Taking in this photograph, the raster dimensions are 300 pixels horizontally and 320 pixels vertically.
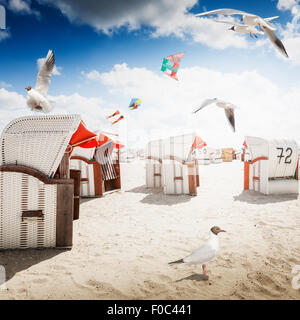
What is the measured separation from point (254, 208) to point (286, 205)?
Result: 117 cm

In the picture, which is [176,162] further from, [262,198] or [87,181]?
[87,181]

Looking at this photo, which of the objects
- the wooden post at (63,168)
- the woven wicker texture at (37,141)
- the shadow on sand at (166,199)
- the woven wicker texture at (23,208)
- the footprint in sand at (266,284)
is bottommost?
the footprint in sand at (266,284)

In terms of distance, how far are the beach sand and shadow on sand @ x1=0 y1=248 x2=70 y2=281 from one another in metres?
0.01

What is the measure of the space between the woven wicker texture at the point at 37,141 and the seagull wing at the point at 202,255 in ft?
8.61

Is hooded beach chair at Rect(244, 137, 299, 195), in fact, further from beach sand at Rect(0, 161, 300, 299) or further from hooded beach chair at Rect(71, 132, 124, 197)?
hooded beach chair at Rect(71, 132, 124, 197)

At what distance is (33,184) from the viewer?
338 centimetres

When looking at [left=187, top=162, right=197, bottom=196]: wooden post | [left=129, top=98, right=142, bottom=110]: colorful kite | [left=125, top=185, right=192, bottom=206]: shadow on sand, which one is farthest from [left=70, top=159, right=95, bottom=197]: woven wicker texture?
[left=129, top=98, right=142, bottom=110]: colorful kite

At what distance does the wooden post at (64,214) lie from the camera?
3.47 meters

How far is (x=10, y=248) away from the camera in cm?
343

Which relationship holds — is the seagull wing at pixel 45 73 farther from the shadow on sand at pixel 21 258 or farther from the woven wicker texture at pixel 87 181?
the shadow on sand at pixel 21 258

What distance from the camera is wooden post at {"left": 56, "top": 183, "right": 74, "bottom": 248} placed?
11.4 feet

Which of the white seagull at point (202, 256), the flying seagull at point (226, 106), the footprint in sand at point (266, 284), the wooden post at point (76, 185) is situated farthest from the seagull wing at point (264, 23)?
the wooden post at point (76, 185)
